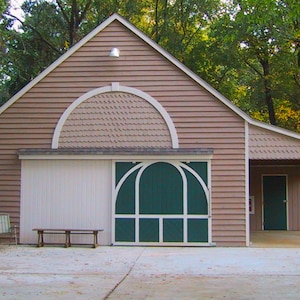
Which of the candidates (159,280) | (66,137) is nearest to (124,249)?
(66,137)

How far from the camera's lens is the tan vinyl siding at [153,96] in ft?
47.0

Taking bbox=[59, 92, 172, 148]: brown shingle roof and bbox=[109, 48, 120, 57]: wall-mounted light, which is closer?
bbox=[109, 48, 120, 57]: wall-mounted light

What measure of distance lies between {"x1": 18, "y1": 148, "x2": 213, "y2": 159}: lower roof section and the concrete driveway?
2.36m

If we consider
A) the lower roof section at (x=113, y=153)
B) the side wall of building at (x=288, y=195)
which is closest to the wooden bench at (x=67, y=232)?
the lower roof section at (x=113, y=153)

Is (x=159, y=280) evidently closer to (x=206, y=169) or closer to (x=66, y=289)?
(x=66, y=289)

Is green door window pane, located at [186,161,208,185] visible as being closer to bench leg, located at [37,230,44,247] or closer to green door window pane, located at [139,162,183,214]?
green door window pane, located at [139,162,183,214]

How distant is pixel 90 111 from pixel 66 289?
6779 mm

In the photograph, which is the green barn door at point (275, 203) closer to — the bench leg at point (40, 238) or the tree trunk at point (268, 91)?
the tree trunk at point (268, 91)

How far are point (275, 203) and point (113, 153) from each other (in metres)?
7.33

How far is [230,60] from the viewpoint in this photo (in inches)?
1038

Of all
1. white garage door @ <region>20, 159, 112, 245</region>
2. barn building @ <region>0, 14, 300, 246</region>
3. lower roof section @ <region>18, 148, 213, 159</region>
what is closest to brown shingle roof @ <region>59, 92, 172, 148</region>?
barn building @ <region>0, 14, 300, 246</region>

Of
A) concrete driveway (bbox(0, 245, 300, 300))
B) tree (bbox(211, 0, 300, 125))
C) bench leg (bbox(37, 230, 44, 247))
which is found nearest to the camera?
concrete driveway (bbox(0, 245, 300, 300))

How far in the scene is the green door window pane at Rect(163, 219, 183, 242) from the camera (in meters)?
14.3

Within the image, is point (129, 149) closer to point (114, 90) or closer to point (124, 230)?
point (114, 90)
